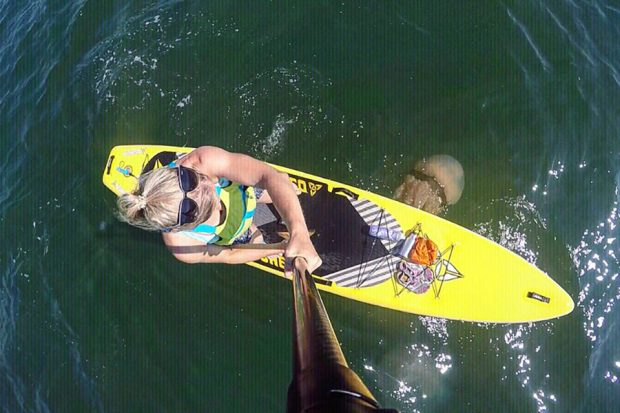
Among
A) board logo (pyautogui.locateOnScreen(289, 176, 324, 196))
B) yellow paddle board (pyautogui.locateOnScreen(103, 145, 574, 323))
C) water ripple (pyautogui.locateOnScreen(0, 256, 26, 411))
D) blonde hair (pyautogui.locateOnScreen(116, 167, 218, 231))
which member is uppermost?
board logo (pyautogui.locateOnScreen(289, 176, 324, 196))

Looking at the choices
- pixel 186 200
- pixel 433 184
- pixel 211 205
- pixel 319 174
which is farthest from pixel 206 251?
pixel 433 184

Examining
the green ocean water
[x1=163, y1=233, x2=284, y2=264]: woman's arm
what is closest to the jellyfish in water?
the green ocean water

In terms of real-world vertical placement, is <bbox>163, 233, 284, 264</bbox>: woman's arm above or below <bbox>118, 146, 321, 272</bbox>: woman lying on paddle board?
below

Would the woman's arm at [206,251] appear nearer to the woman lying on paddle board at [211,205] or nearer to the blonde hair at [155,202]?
the woman lying on paddle board at [211,205]

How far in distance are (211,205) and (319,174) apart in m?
3.68

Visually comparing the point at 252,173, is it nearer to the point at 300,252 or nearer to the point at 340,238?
the point at 300,252

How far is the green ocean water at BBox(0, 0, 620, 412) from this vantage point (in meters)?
7.02

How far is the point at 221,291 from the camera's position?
7.53 m

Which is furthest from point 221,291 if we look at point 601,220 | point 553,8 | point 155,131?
point 553,8

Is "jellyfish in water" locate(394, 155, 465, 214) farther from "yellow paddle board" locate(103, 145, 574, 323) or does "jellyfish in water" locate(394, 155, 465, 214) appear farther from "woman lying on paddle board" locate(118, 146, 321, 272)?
"woman lying on paddle board" locate(118, 146, 321, 272)

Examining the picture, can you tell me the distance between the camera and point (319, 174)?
795 cm

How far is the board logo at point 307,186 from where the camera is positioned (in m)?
7.52

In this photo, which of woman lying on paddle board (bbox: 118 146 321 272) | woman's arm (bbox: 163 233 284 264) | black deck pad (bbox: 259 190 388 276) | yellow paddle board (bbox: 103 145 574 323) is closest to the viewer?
woman lying on paddle board (bbox: 118 146 321 272)

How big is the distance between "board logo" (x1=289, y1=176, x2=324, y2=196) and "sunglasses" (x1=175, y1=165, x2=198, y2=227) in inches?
135
